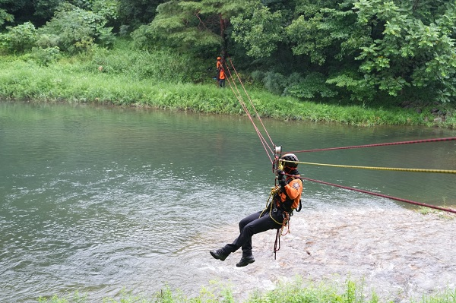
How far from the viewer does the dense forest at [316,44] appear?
20.6m

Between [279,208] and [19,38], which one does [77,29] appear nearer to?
[19,38]

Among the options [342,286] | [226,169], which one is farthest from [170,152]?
[342,286]

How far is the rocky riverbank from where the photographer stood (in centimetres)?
720

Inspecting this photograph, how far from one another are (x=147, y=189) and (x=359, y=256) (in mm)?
6035

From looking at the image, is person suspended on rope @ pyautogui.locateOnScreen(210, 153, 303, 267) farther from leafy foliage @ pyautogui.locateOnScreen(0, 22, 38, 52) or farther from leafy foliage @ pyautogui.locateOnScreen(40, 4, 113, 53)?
leafy foliage @ pyautogui.locateOnScreen(0, 22, 38, 52)

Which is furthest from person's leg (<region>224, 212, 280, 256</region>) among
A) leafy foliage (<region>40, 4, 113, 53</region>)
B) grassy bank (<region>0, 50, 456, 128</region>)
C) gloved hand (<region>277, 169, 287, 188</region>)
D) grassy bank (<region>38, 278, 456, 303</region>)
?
leafy foliage (<region>40, 4, 113, 53</region>)

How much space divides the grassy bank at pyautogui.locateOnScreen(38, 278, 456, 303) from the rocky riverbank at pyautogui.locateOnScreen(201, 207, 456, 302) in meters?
0.27

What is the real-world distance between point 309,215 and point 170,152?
6.71m

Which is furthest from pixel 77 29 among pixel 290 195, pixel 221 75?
pixel 290 195

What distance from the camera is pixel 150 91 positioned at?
82.5ft

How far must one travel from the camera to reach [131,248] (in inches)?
343

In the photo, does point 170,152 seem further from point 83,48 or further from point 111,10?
point 111,10

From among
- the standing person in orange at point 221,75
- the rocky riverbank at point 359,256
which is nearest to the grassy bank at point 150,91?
the standing person in orange at point 221,75

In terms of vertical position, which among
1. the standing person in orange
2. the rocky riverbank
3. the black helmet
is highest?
the standing person in orange
